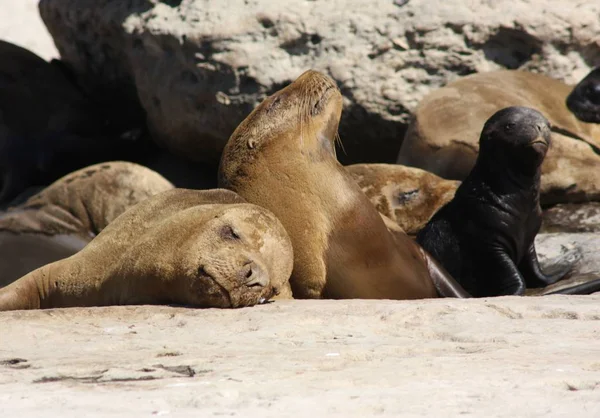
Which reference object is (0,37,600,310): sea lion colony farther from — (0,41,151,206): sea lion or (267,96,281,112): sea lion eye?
(0,41,151,206): sea lion

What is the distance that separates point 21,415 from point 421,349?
1413mm

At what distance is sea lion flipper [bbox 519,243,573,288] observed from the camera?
699 cm

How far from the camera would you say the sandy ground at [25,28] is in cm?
1631

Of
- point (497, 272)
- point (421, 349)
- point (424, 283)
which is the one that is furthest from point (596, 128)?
point (421, 349)

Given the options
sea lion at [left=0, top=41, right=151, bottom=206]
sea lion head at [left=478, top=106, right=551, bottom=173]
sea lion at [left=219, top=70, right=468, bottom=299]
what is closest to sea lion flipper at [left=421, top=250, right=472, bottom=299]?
sea lion at [left=219, top=70, right=468, bottom=299]

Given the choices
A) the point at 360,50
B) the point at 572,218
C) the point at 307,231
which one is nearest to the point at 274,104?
the point at 307,231

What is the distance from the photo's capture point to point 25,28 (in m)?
17.1

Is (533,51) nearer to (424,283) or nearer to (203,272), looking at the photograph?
(424,283)

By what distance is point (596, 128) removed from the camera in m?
9.38

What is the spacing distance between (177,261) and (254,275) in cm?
33

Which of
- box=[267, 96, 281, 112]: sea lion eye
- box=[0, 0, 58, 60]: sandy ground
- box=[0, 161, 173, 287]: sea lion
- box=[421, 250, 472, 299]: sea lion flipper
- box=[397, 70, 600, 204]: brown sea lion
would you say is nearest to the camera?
box=[267, 96, 281, 112]: sea lion eye

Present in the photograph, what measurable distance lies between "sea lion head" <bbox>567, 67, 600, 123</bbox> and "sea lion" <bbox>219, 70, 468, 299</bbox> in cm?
372

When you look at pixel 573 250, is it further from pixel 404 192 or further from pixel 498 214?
pixel 404 192

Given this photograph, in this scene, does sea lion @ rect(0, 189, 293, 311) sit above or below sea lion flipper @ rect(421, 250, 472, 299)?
above
